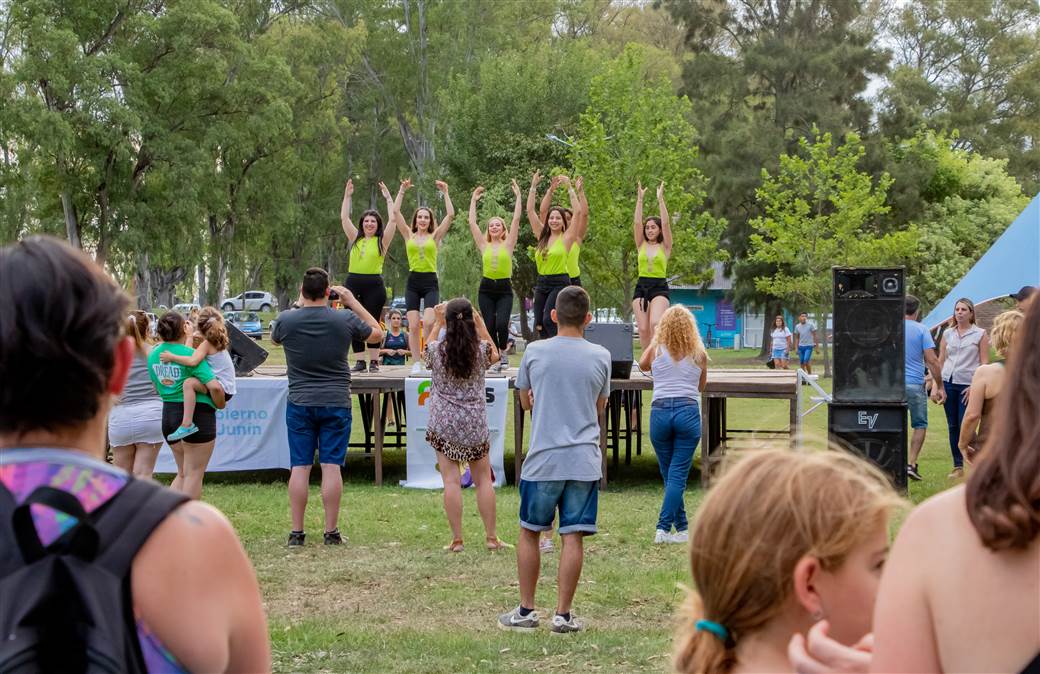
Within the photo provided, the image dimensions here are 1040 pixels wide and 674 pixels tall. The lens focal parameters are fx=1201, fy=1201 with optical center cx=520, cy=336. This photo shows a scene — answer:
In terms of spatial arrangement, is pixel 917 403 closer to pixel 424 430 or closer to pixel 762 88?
pixel 424 430

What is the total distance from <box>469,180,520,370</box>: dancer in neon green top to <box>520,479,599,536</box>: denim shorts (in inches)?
276

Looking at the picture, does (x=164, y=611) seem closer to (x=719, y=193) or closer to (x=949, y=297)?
(x=949, y=297)

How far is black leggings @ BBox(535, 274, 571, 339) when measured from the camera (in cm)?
1404

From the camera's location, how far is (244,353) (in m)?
13.7

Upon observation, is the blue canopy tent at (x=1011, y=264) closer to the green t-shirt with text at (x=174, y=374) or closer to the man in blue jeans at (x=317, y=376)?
the man in blue jeans at (x=317, y=376)

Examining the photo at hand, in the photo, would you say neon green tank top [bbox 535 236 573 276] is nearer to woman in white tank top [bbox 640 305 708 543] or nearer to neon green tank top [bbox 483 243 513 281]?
neon green tank top [bbox 483 243 513 281]

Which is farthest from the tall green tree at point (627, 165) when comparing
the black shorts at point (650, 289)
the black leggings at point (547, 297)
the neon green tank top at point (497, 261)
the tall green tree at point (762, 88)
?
the neon green tank top at point (497, 261)

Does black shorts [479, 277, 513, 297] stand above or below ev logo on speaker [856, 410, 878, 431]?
above

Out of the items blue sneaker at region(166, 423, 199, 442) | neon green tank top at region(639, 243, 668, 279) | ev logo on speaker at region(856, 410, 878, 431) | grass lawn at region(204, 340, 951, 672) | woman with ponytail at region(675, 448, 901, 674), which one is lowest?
grass lawn at region(204, 340, 951, 672)

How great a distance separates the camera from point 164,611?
172cm

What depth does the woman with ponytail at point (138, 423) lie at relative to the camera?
8594mm

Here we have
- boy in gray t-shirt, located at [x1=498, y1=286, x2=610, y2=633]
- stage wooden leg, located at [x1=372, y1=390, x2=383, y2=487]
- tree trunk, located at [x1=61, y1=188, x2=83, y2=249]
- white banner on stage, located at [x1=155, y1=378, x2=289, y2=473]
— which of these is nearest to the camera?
boy in gray t-shirt, located at [x1=498, y1=286, x2=610, y2=633]

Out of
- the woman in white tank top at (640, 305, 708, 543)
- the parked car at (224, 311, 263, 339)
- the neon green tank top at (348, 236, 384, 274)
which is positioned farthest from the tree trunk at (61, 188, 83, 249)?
the woman in white tank top at (640, 305, 708, 543)

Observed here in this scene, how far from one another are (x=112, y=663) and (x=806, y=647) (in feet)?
3.41
